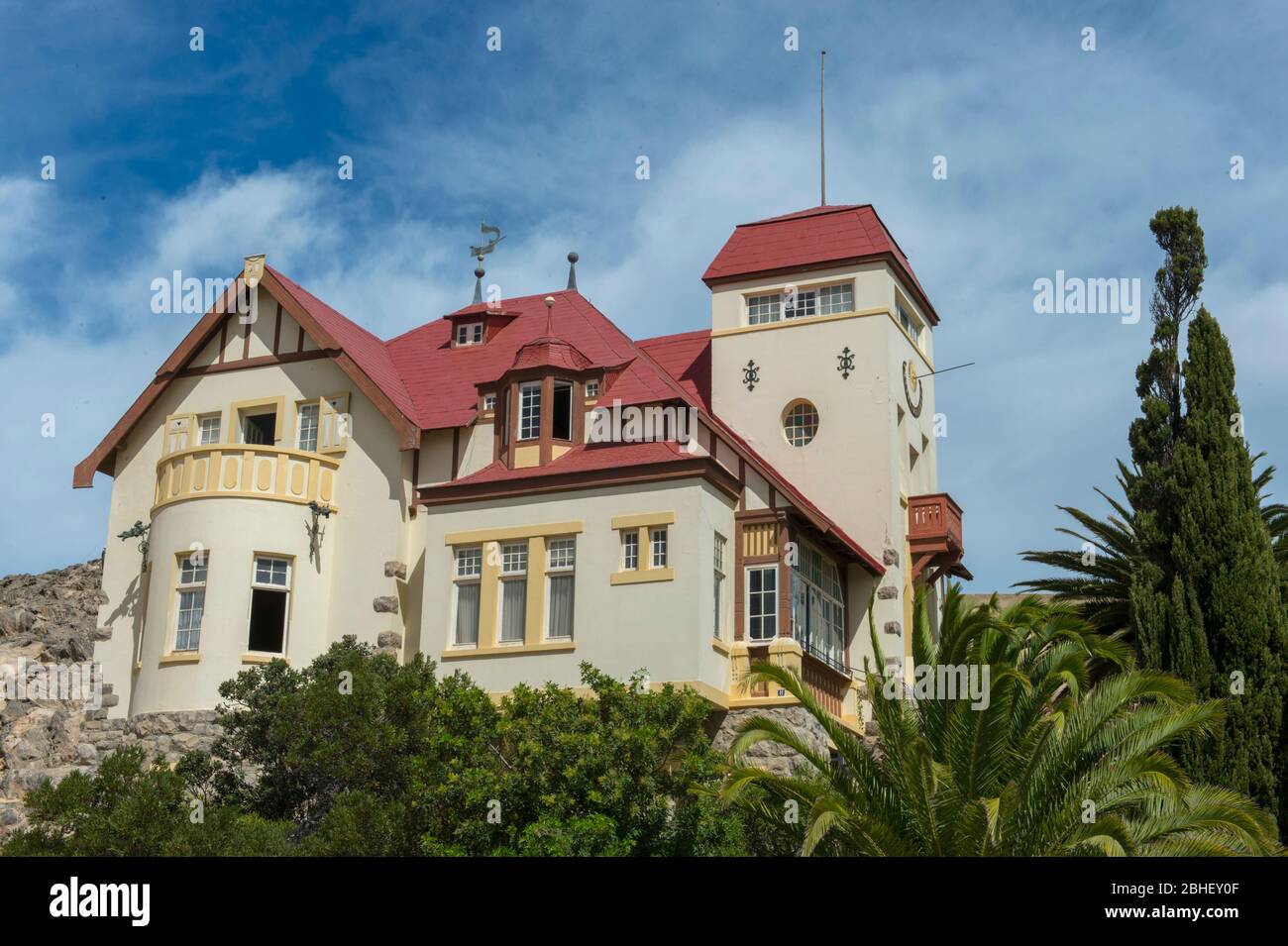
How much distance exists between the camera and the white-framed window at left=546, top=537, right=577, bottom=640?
93.0ft

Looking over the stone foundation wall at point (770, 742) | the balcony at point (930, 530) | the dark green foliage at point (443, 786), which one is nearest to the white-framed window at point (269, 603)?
the dark green foliage at point (443, 786)

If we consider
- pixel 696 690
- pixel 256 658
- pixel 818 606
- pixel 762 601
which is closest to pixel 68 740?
pixel 256 658

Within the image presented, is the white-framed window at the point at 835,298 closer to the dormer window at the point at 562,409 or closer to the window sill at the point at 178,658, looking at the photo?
the dormer window at the point at 562,409

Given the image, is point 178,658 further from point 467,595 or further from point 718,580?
point 718,580

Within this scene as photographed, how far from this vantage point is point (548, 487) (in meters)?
29.1

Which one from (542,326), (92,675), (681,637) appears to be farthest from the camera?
(542,326)

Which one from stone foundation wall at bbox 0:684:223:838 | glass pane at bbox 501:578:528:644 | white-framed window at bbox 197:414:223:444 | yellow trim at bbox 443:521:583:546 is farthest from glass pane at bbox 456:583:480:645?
white-framed window at bbox 197:414:223:444

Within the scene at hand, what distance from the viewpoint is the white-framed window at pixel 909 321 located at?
34.2 m

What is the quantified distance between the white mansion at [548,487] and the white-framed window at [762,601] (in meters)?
0.05

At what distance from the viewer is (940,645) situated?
19.8 meters

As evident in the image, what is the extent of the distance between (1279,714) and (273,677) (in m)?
16.8
